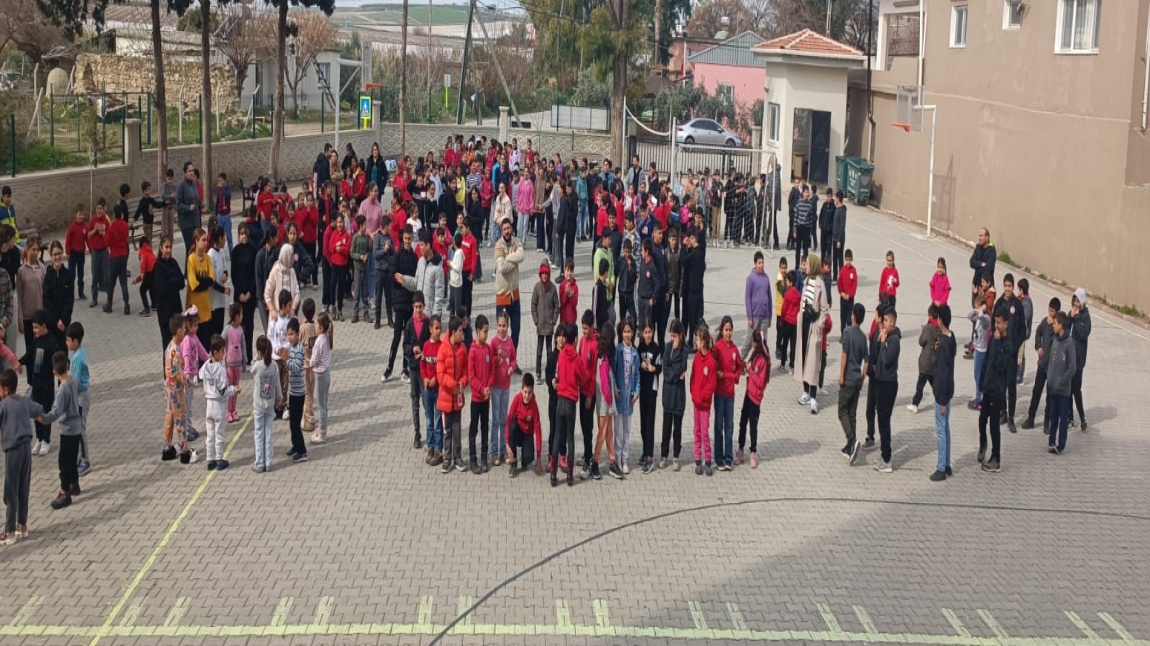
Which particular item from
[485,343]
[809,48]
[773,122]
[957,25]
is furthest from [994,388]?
[773,122]

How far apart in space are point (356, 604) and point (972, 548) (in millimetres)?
5677

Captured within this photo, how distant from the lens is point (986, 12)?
98.0 feet

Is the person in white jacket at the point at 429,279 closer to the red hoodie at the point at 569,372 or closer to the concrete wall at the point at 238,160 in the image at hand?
the red hoodie at the point at 569,372

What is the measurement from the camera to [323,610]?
10.1 metres

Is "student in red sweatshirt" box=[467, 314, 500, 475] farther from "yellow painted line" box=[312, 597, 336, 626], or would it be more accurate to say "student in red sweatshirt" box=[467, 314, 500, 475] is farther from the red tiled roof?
the red tiled roof

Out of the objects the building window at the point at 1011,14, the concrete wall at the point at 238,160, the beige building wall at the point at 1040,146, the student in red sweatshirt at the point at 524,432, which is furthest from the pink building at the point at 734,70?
the student in red sweatshirt at the point at 524,432

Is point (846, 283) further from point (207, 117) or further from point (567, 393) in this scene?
point (207, 117)

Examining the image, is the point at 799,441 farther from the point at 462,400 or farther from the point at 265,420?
the point at 265,420

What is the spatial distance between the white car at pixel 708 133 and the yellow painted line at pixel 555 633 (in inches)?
1524

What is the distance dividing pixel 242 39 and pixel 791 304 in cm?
3877

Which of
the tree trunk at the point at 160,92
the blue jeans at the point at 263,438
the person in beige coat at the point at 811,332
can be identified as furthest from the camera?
A: the tree trunk at the point at 160,92

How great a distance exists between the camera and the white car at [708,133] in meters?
48.2

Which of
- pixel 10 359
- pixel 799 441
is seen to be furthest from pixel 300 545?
pixel 799 441

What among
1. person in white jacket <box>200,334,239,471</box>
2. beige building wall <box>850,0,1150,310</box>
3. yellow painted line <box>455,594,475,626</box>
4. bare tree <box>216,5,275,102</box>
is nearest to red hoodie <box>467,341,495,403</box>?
person in white jacket <box>200,334,239,471</box>
